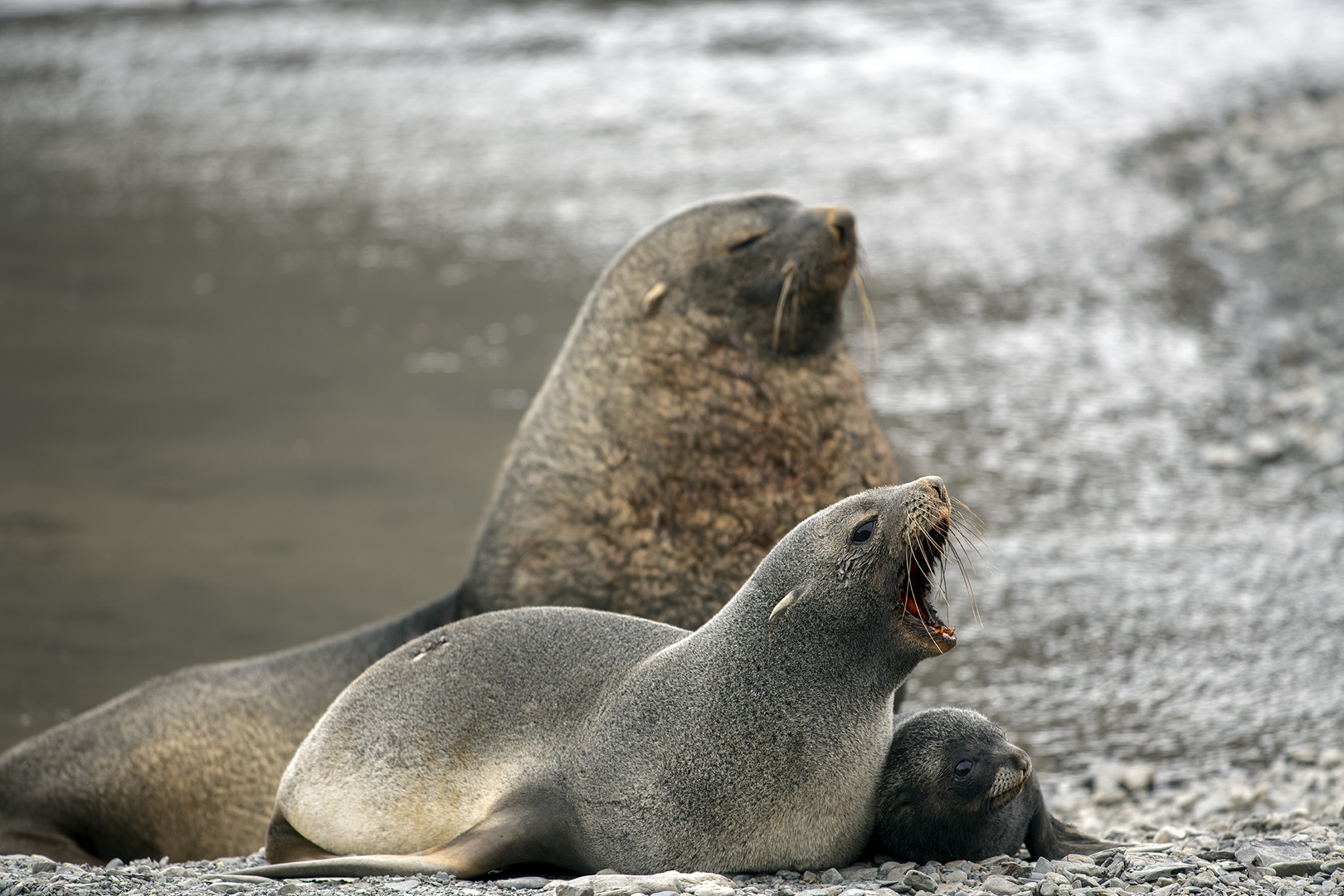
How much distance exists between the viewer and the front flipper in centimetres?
296

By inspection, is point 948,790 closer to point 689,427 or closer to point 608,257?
point 689,427

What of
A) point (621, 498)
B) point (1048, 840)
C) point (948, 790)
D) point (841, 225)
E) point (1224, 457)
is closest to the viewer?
point (948, 790)

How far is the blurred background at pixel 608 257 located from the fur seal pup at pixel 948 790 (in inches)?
82.9

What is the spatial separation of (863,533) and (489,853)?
3.30ft

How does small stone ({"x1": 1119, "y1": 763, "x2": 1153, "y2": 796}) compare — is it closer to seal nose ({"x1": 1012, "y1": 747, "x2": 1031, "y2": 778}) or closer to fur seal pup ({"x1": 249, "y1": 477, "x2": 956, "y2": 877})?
seal nose ({"x1": 1012, "y1": 747, "x2": 1031, "y2": 778})

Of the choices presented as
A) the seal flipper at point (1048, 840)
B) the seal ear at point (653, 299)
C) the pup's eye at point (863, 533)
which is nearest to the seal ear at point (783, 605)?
the pup's eye at point (863, 533)

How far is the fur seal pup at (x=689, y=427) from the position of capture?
4211mm

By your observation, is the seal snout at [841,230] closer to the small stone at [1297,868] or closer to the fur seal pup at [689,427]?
the fur seal pup at [689,427]

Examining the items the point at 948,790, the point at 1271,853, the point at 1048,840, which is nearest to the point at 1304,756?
the point at 1271,853

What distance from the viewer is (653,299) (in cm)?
442

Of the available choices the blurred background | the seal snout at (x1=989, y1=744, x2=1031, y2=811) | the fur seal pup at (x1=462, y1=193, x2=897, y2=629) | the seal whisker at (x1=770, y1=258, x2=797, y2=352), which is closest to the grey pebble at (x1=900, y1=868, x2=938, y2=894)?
the seal snout at (x1=989, y1=744, x2=1031, y2=811)

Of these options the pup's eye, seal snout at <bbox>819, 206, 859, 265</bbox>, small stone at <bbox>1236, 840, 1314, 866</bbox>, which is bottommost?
small stone at <bbox>1236, 840, 1314, 866</bbox>

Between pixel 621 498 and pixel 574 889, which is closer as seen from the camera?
pixel 574 889

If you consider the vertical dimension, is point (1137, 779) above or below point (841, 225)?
below
